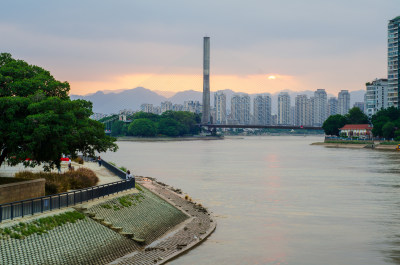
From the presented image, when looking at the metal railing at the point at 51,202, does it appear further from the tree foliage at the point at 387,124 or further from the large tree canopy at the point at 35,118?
the tree foliage at the point at 387,124

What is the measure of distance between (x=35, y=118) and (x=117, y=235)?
8.33 m

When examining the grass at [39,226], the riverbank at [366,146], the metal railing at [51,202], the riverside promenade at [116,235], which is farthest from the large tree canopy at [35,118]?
the riverbank at [366,146]

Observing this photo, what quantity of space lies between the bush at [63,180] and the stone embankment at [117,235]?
11.6 ft

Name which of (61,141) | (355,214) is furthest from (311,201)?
(61,141)

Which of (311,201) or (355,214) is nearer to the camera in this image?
(355,214)

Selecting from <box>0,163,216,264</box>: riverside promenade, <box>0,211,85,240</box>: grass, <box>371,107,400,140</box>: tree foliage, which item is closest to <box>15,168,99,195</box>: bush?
<box>0,163,216,264</box>: riverside promenade

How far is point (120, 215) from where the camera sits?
3288cm

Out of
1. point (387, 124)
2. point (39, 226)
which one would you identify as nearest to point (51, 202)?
point (39, 226)

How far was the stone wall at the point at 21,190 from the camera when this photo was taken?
93.5 ft

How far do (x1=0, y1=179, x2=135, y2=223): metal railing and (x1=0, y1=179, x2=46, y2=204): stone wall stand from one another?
7.57ft

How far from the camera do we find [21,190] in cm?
3008

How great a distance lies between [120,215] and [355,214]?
1941 centimetres

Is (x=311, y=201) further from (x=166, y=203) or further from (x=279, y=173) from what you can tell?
(x=279, y=173)

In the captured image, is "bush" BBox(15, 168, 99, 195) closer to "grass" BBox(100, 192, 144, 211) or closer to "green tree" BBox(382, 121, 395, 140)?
"grass" BBox(100, 192, 144, 211)
